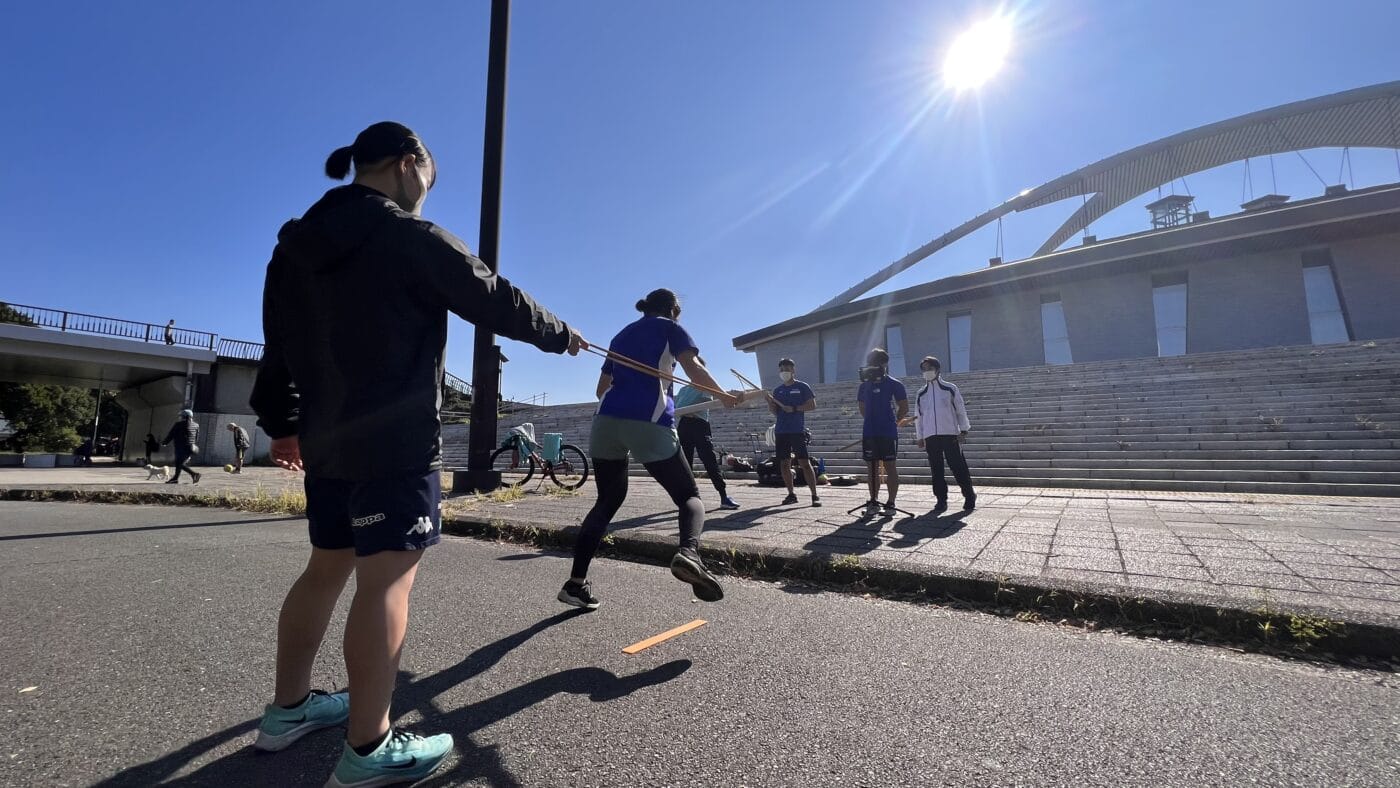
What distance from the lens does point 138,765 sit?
1539mm

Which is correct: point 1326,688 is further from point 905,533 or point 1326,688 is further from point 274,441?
point 274,441

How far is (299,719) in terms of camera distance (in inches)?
66.8

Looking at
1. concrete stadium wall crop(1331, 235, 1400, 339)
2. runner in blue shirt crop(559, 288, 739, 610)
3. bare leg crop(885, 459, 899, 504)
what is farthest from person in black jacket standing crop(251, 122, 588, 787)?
concrete stadium wall crop(1331, 235, 1400, 339)

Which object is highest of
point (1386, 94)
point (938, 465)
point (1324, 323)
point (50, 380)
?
point (1386, 94)

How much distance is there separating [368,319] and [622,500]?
1786 millimetres

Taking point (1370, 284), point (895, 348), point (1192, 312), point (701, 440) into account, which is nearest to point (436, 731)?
point (701, 440)

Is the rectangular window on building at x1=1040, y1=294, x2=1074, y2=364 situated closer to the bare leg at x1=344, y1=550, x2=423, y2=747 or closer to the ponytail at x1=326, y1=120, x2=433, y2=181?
the ponytail at x1=326, y1=120, x2=433, y2=181

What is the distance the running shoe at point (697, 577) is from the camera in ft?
8.66

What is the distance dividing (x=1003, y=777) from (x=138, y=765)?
2.19 m

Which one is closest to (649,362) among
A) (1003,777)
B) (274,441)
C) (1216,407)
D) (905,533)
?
(274,441)

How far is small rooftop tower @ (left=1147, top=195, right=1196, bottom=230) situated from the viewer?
40281mm

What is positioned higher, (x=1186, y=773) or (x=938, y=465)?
(x=938, y=465)

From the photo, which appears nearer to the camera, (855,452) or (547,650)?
(547,650)

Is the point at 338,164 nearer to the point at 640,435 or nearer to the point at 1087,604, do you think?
the point at 640,435
